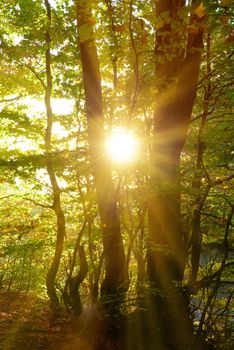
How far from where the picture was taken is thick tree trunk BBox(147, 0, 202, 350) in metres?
5.63

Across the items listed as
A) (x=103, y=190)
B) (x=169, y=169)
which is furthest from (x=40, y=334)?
(x=169, y=169)

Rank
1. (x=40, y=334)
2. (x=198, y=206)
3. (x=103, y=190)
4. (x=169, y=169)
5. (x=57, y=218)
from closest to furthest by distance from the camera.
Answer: (x=40, y=334)
(x=198, y=206)
(x=169, y=169)
(x=103, y=190)
(x=57, y=218)

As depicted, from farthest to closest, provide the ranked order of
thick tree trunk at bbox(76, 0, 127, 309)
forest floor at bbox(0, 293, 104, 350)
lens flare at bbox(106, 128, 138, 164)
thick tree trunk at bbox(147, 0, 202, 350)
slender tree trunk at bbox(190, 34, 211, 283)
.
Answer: thick tree trunk at bbox(76, 0, 127, 309) → lens flare at bbox(106, 128, 138, 164) → slender tree trunk at bbox(190, 34, 211, 283) → thick tree trunk at bbox(147, 0, 202, 350) → forest floor at bbox(0, 293, 104, 350)

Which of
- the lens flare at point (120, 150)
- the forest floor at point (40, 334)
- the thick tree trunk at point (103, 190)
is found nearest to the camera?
the forest floor at point (40, 334)

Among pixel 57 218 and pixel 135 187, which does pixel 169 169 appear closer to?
pixel 135 187

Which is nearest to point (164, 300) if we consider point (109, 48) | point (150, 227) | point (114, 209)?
point (150, 227)

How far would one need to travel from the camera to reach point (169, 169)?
6.51 metres

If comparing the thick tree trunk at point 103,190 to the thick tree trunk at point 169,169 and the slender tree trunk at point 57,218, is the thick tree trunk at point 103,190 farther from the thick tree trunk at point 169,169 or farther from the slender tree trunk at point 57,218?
the slender tree trunk at point 57,218

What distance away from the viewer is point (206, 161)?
34.0 feet

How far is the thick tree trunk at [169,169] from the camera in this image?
5.63 m

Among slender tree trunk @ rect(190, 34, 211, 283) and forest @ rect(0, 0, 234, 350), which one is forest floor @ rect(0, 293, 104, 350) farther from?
slender tree trunk @ rect(190, 34, 211, 283)

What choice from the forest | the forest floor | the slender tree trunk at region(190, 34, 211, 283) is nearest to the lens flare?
the forest

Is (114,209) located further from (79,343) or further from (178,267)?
(79,343)

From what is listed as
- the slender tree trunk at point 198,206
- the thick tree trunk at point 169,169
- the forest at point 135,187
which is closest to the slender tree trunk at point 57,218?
the forest at point 135,187
